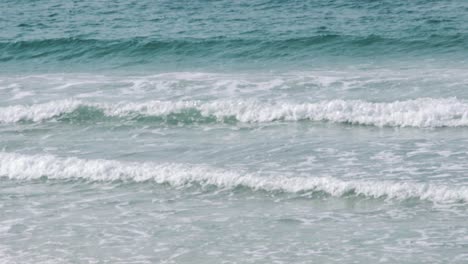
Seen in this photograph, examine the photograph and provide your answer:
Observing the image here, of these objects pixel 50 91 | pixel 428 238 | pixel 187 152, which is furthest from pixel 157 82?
pixel 428 238

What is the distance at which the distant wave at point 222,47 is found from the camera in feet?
81.9

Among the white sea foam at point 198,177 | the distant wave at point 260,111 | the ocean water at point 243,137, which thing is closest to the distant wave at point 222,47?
the ocean water at point 243,137

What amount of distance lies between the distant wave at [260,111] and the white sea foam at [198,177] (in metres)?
3.07

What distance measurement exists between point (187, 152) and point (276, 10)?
14240 millimetres

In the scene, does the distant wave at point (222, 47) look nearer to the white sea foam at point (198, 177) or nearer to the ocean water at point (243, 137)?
the ocean water at point (243, 137)

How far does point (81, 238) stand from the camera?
1335cm

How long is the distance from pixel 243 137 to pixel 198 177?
2.67 meters

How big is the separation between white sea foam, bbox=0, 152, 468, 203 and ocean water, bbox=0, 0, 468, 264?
0.10ft

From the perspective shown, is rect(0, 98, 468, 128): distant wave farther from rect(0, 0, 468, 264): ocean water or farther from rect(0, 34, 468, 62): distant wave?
rect(0, 34, 468, 62): distant wave

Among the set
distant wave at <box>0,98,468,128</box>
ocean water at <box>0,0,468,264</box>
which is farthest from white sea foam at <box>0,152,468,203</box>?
distant wave at <box>0,98,468,128</box>

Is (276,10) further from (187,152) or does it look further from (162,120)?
(187,152)

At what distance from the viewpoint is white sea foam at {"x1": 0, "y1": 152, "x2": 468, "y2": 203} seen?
46.5 feet

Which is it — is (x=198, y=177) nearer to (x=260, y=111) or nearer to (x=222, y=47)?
(x=260, y=111)

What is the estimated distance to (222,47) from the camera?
1039 inches
